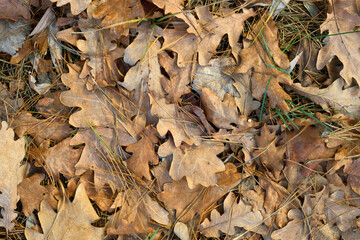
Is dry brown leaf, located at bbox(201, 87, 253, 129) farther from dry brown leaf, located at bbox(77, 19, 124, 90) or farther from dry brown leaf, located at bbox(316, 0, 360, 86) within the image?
dry brown leaf, located at bbox(316, 0, 360, 86)

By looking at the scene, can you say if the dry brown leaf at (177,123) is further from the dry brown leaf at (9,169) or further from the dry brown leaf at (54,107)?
the dry brown leaf at (9,169)

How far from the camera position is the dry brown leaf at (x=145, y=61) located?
7.51 ft

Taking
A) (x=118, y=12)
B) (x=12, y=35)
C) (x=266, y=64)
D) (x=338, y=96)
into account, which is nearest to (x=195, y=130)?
(x=266, y=64)

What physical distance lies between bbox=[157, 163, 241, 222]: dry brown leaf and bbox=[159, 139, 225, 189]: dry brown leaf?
0.27 ft

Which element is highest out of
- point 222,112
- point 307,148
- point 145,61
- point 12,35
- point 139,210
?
point 12,35

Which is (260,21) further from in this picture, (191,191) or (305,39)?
(191,191)

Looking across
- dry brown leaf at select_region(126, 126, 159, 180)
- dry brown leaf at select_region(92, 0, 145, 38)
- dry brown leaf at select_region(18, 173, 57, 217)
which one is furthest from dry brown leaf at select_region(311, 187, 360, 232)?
dry brown leaf at select_region(18, 173, 57, 217)

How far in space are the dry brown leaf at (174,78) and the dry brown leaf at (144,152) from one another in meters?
0.30

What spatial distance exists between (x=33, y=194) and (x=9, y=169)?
26 cm

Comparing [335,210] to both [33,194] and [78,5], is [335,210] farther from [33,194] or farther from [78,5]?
[78,5]

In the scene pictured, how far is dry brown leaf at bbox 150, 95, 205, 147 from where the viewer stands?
225 centimetres

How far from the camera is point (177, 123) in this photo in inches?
90.2

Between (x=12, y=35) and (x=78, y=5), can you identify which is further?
(x=12, y=35)

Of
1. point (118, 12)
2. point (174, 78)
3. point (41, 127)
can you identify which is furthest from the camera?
point (41, 127)
